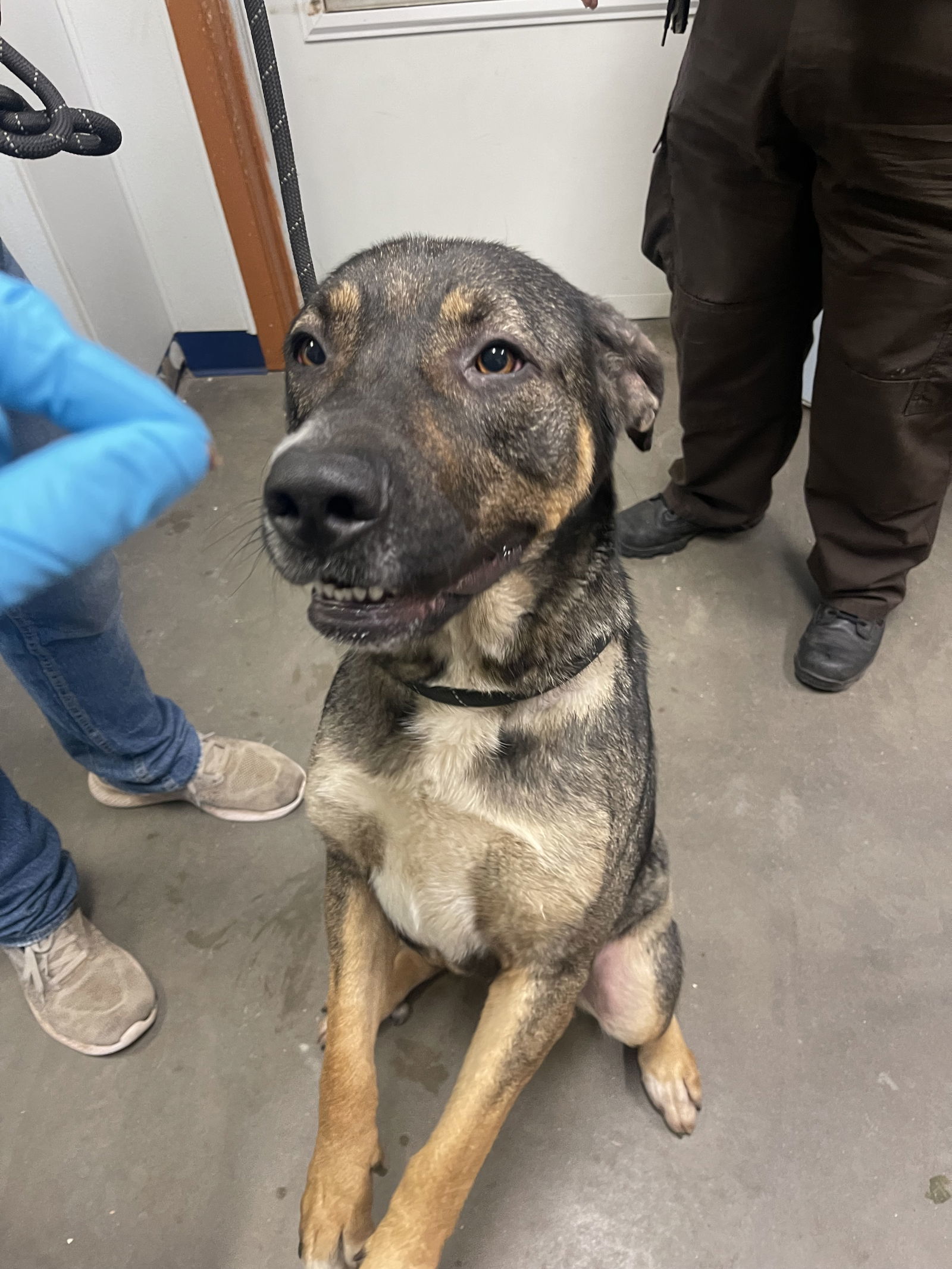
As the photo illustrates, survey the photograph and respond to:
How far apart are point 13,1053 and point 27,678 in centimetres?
95

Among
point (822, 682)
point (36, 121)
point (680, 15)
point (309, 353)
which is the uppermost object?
point (36, 121)

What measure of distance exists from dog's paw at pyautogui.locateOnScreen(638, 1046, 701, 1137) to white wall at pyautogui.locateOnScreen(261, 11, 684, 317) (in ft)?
11.6

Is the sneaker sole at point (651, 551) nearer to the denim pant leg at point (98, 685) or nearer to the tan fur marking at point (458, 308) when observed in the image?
the denim pant leg at point (98, 685)

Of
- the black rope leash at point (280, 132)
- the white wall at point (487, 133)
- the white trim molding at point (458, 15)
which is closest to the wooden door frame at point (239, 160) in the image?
the white wall at point (487, 133)

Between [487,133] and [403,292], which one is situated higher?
[403,292]

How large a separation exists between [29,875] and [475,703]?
1.29 metres

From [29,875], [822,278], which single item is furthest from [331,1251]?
[822,278]

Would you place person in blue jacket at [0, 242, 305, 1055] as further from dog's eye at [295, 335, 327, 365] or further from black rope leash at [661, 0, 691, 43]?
black rope leash at [661, 0, 691, 43]

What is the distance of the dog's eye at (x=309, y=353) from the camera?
1.39m

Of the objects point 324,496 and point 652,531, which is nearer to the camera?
point 324,496

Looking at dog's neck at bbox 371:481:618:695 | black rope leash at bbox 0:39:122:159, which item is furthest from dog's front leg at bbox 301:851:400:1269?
black rope leash at bbox 0:39:122:159

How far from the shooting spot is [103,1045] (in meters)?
1.90

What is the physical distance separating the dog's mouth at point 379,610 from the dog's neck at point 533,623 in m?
0.16

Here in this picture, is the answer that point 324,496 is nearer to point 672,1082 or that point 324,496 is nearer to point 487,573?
point 487,573
